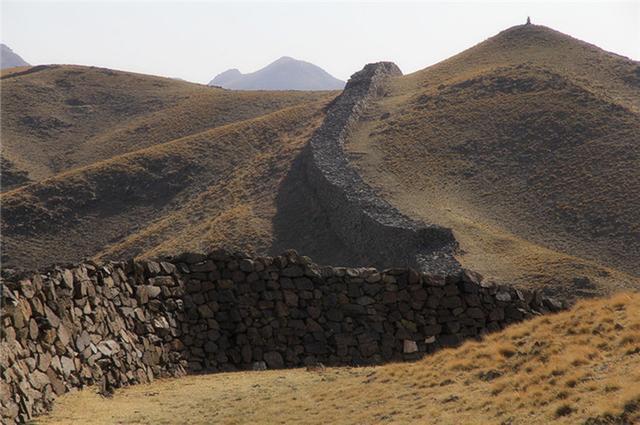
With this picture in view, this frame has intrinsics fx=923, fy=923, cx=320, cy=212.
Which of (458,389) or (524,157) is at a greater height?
(524,157)

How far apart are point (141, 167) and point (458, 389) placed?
5863 cm

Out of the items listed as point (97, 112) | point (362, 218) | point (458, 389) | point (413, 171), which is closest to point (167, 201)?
point (413, 171)

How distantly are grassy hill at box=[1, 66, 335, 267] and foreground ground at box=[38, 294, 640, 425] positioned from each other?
33.0 meters

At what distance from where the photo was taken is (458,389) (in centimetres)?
1537

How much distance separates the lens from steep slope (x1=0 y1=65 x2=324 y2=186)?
3374 inches

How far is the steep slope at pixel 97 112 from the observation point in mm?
85688

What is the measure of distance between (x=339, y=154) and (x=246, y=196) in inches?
290

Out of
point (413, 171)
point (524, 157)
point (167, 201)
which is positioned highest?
point (524, 157)

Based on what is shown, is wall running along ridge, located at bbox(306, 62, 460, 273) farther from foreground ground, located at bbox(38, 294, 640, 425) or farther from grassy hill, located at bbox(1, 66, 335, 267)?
foreground ground, located at bbox(38, 294, 640, 425)

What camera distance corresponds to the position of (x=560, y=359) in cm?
1494

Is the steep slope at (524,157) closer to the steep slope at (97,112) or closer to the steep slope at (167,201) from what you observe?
the steep slope at (167,201)

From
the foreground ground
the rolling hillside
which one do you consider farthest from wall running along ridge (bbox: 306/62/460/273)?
the foreground ground

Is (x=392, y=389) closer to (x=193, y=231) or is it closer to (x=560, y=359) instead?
(x=560, y=359)

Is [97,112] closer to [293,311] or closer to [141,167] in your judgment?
[141,167]
